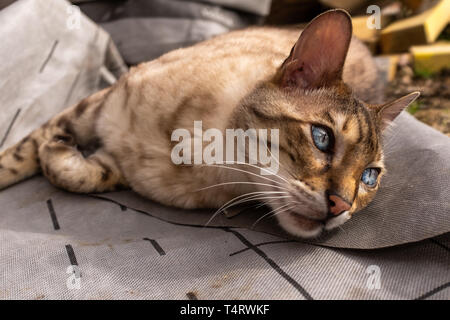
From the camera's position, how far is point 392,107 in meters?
1.64

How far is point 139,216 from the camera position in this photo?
1.62m

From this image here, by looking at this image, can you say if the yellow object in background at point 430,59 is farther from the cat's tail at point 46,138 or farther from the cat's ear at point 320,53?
the cat's tail at point 46,138

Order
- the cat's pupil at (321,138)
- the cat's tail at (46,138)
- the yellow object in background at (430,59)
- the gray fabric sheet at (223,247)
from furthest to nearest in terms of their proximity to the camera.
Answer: the yellow object in background at (430,59) < the cat's tail at (46,138) < the cat's pupil at (321,138) < the gray fabric sheet at (223,247)

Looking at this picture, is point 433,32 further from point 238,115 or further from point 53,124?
point 53,124

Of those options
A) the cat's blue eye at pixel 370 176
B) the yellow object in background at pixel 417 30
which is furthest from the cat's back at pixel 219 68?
the yellow object in background at pixel 417 30

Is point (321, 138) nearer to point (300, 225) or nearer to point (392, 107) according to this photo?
point (300, 225)

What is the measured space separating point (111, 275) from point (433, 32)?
12.1ft

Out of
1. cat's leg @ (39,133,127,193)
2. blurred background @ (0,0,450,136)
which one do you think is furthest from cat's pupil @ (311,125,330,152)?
blurred background @ (0,0,450,136)

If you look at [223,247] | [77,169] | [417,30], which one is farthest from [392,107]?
[417,30]

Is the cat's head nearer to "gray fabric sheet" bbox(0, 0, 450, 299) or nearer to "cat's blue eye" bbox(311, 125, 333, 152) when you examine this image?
"cat's blue eye" bbox(311, 125, 333, 152)

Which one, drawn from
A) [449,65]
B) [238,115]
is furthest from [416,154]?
[449,65]

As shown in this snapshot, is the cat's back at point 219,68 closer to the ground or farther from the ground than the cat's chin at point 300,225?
farther from the ground

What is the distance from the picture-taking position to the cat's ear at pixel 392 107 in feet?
5.24

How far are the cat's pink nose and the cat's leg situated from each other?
98cm
